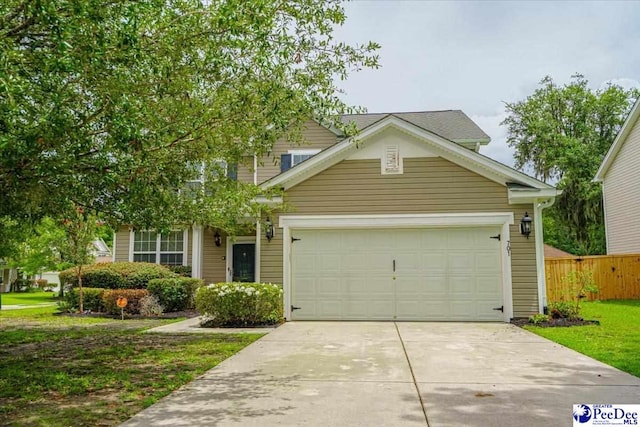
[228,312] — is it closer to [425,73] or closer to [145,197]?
[145,197]

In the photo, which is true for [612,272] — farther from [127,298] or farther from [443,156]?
[127,298]

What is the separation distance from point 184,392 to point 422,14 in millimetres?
8036

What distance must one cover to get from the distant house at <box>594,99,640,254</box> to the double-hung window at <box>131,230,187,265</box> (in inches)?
693

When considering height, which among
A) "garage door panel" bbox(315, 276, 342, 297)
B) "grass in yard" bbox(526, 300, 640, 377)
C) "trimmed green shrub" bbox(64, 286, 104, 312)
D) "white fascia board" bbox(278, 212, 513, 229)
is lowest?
"grass in yard" bbox(526, 300, 640, 377)

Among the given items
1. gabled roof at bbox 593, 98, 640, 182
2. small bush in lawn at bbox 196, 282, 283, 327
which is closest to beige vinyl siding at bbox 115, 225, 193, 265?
small bush in lawn at bbox 196, 282, 283, 327

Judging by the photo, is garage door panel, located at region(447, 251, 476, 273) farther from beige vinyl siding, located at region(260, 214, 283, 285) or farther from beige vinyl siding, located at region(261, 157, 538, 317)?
beige vinyl siding, located at region(260, 214, 283, 285)

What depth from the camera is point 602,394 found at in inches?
195

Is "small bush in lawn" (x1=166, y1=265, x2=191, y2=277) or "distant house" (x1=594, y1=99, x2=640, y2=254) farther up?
"distant house" (x1=594, y1=99, x2=640, y2=254)

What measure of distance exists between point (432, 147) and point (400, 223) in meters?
2.00

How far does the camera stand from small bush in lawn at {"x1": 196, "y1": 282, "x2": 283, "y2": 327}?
1030 cm

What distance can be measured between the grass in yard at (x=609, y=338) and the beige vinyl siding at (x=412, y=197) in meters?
1.46

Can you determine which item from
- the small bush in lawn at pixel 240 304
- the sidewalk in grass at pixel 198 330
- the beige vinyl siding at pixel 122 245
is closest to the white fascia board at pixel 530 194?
the small bush in lawn at pixel 240 304

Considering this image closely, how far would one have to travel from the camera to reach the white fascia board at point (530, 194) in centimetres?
1062

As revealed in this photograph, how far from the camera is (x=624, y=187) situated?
19625 millimetres
